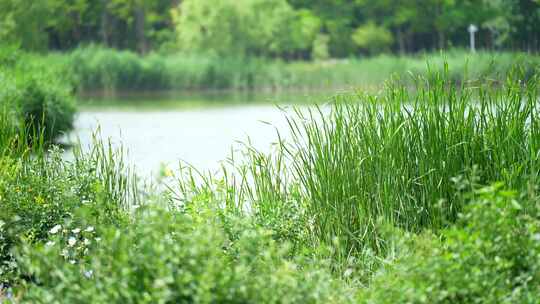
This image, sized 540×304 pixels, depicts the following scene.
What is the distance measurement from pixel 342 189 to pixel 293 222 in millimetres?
286

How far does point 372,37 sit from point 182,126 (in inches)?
899

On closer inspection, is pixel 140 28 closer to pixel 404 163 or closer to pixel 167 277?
pixel 404 163

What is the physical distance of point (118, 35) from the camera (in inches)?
1721

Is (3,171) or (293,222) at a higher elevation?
(3,171)

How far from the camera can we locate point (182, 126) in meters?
17.1

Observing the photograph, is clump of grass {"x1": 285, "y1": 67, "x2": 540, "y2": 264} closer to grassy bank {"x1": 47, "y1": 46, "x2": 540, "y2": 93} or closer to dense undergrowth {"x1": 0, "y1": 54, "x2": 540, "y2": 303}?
dense undergrowth {"x1": 0, "y1": 54, "x2": 540, "y2": 303}

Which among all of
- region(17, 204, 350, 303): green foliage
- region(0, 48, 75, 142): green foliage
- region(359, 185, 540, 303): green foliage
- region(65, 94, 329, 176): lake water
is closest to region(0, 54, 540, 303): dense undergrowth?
region(359, 185, 540, 303): green foliage

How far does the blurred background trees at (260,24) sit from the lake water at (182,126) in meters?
10.2

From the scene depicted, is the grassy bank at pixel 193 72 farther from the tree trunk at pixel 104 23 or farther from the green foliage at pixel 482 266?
the green foliage at pixel 482 266

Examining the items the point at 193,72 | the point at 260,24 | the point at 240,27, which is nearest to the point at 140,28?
the point at 260,24

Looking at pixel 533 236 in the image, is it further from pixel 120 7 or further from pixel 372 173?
pixel 120 7

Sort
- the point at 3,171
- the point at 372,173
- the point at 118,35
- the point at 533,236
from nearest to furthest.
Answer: the point at 533,236, the point at 372,173, the point at 3,171, the point at 118,35

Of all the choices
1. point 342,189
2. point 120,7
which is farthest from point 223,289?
point 120,7

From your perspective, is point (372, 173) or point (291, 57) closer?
point (372, 173)
